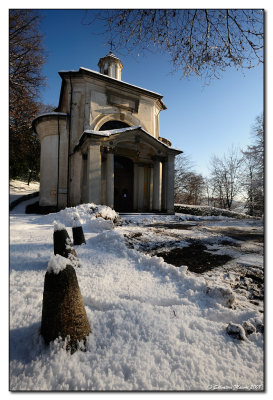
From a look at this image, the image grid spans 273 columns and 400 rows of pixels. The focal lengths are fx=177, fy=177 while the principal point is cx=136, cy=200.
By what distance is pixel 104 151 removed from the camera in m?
9.85

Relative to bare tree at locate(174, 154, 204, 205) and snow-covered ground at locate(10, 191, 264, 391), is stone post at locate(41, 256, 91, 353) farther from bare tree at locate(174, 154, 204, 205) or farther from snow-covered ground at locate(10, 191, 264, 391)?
bare tree at locate(174, 154, 204, 205)

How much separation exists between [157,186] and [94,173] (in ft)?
A: 13.8

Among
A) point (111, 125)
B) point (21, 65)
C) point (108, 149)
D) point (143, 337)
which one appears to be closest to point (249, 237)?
point (143, 337)

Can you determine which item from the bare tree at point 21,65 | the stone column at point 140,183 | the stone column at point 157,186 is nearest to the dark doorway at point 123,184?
the stone column at point 140,183

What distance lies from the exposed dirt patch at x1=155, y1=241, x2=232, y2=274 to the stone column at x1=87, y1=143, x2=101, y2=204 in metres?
6.56

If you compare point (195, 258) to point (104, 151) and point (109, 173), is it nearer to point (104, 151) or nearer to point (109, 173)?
point (109, 173)

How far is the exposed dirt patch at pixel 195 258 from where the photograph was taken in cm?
251

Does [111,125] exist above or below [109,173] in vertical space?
above

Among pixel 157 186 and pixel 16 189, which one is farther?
pixel 157 186

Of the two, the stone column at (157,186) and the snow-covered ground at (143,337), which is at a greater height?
the stone column at (157,186)

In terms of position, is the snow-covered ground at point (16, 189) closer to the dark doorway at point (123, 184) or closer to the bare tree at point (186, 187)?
the dark doorway at point (123, 184)

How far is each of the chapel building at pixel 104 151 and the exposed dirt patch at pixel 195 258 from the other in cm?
670

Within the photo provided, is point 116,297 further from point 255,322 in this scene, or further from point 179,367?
point 255,322

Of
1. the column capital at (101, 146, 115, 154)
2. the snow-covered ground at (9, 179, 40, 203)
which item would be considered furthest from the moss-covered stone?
the column capital at (101, 146, 115, 154)
